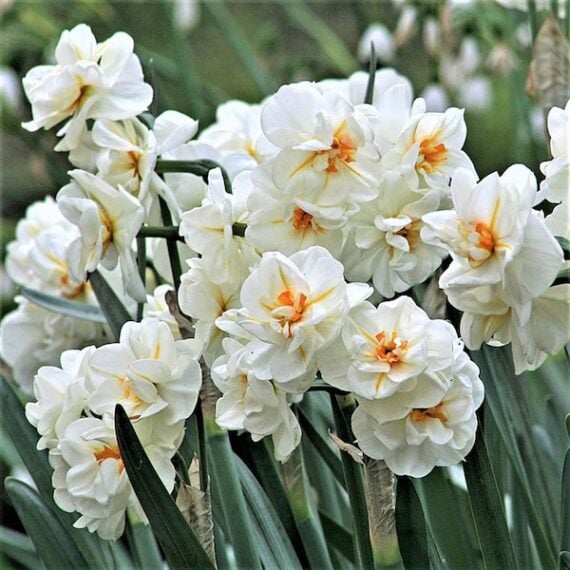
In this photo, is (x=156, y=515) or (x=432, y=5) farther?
(x=432, y=5)

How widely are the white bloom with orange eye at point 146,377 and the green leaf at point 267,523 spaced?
135 millimetres

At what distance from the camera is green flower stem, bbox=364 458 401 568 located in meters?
0.51

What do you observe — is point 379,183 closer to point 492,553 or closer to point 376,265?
point 376,265

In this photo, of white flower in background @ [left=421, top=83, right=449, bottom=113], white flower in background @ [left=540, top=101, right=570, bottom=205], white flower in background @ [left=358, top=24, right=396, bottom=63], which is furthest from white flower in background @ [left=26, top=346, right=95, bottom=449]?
white flower in background @ [left=358, top=24, right=396, bottom=63]

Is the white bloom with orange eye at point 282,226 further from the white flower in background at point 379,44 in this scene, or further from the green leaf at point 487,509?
Result: the white flower in background at point 379,44

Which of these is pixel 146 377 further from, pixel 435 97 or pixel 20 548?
pixel 435 97

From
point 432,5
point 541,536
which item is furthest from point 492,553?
point 432,5

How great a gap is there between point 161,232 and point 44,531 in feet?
0.69

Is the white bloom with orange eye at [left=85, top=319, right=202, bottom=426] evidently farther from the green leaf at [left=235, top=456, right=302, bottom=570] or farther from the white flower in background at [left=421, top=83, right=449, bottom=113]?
the white flower in background at [left=421, top=83, right=449, bottom=113]

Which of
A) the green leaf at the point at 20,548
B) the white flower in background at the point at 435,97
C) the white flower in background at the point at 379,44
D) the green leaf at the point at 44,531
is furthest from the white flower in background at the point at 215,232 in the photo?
the white flower in background at the point at 379,44

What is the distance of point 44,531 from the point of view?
2.11 feet

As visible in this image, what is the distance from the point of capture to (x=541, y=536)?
66cm

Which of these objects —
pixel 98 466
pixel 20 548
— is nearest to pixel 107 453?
pixel 98 466

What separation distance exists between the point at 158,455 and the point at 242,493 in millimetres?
96
